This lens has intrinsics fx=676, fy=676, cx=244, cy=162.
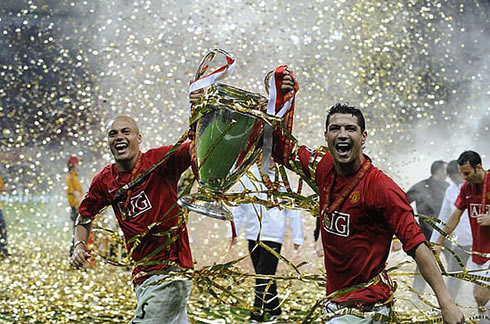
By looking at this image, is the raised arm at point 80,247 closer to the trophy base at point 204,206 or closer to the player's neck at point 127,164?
the player's neck at point 127,164

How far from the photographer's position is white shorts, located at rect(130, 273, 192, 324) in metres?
3.43

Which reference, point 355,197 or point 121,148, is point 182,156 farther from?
point 355,197

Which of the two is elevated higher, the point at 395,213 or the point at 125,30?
the point at 125,30

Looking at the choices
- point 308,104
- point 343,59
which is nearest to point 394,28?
point 343,59

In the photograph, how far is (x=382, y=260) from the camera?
2723mm

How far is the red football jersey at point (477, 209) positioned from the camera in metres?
5.14

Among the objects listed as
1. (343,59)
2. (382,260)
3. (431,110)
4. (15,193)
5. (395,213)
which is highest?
(343,59)

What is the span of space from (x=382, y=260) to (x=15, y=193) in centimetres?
815

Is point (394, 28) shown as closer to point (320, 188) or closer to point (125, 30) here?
point (125, 30)

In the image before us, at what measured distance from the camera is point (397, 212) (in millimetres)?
2566

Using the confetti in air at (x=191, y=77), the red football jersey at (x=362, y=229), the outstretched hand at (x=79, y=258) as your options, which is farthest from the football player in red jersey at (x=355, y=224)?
the confetti in air at (x=191, y=77)

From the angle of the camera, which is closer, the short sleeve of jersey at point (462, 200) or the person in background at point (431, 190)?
the short sleeve of jersey at point (462, 200)

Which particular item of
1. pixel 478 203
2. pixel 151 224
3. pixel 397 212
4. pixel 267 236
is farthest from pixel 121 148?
pixel 478 203

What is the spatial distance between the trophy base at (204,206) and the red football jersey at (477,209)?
10.1 ft
